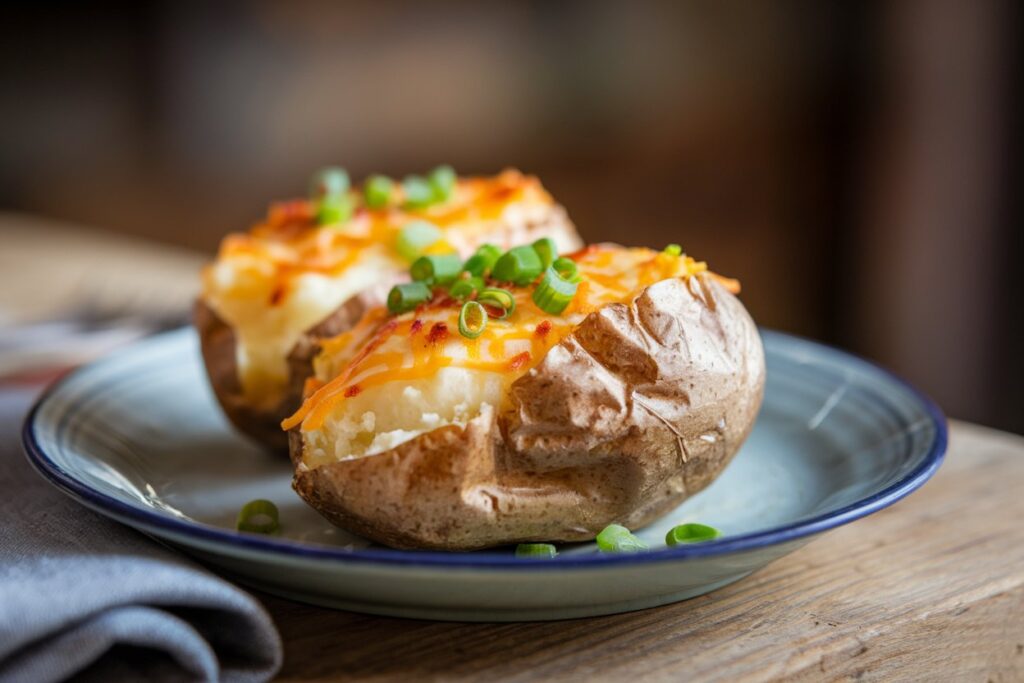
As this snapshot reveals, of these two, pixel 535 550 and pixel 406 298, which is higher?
pixel 406 298

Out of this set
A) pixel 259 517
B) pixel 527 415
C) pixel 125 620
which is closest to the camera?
pixel 125 620

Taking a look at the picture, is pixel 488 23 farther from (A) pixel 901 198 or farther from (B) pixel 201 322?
(B) pixel 201 322

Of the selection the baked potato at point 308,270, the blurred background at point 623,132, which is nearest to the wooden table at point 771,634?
the baked potato at point 308,270

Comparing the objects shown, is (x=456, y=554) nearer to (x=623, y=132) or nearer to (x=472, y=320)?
(x=472, y=320)

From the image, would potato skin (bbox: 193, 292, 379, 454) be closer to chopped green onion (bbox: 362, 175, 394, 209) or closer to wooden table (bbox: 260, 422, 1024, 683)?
chopped green onion (bbox: 362, 175, 394, 209)

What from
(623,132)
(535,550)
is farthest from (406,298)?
(623,132)

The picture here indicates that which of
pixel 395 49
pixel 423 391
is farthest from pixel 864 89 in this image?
pixel 423 391

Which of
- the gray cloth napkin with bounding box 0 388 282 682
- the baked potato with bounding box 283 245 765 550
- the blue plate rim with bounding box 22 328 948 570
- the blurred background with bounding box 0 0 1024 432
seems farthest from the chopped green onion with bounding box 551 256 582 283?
the blurred background with bounding box 0 0 1024 432
